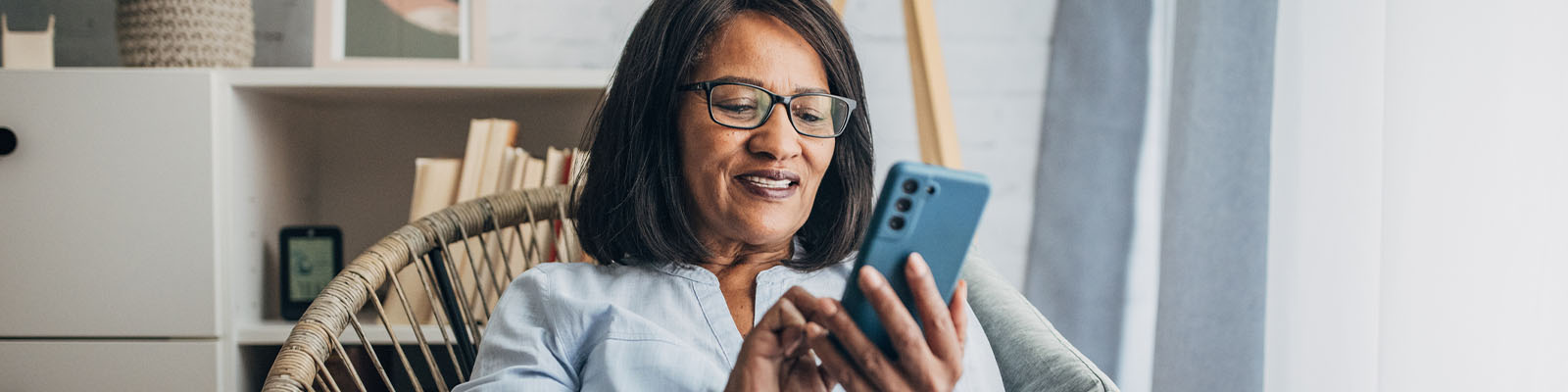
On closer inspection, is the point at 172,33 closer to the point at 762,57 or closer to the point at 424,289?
the point at 424,289

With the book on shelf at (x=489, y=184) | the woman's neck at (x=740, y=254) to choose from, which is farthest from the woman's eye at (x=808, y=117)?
the book on shelf at (x=489, y=184)

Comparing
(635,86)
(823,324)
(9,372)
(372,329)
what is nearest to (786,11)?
(635,86)

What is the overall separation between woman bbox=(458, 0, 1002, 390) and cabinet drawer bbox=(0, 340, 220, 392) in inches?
25.6

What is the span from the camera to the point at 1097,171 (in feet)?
4.73

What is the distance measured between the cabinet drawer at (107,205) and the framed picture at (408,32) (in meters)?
0.19

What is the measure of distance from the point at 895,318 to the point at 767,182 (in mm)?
254

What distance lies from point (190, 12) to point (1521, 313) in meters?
1.45

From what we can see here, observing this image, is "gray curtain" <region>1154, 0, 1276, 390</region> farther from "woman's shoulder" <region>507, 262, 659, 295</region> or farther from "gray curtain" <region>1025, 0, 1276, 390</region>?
"woman's shoulder" <region>507, 262, 659, 295</region>

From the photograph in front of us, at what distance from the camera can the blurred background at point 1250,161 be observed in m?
0.66

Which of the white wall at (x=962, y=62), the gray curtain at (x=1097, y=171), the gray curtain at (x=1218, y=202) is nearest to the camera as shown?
the gray curtain at (x=1218, y=202)

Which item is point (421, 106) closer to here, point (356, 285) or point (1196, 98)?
point (356, 285)

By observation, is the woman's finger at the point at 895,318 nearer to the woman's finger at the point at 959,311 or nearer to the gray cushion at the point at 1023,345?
the woman's finger at the point at 959,311

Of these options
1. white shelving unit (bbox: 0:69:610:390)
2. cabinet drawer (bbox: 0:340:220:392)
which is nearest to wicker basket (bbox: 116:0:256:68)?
white shelving unit (bbox: 0:69:610:390)

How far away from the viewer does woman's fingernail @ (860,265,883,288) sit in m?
0.49
